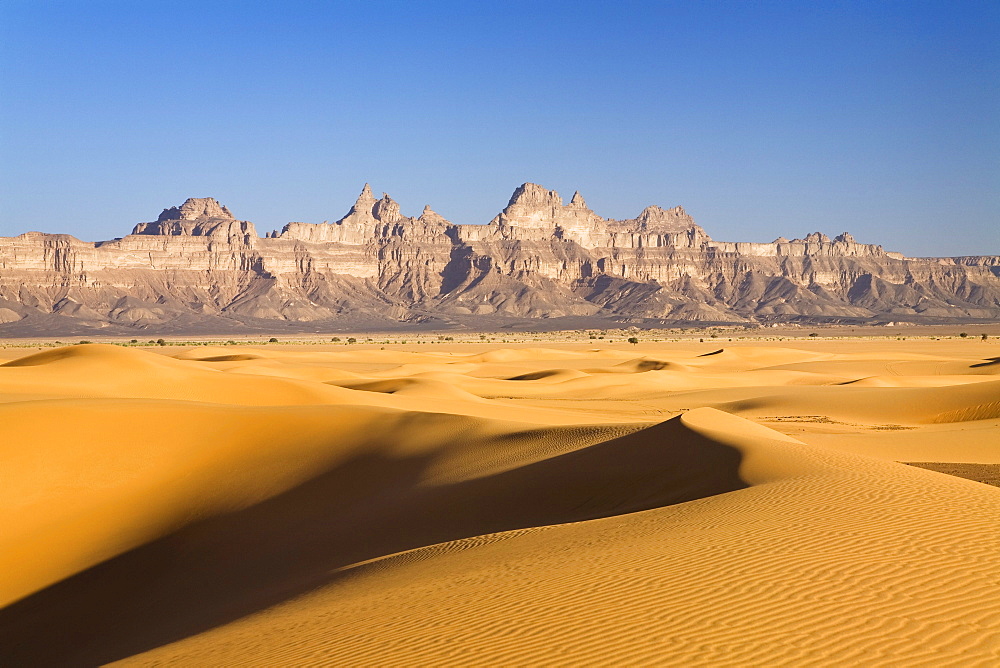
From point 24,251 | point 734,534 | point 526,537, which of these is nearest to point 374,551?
point 526,537

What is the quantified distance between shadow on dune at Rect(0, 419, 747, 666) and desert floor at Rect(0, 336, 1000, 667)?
2.4 inches

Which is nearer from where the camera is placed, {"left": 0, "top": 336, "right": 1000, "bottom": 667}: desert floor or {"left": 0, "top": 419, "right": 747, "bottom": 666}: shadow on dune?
{"left": 0, "top": 336, "right": 1000, "bottom": 667}: desert floor

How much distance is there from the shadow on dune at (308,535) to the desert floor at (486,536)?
61 mm

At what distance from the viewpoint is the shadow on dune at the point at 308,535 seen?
1155 cm

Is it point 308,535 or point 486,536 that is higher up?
point 486,536

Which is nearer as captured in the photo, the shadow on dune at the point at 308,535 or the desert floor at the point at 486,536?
the desert floor at the point at 486,536

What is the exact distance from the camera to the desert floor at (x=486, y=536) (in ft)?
22.2

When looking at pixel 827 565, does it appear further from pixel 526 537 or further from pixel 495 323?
pixel 495 323

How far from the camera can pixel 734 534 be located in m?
9.22

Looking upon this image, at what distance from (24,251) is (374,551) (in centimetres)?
19971

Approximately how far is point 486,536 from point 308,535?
4.37 metres

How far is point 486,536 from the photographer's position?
37.6 feet

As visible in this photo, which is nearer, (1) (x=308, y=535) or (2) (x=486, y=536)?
(2) (x=486, y=536)

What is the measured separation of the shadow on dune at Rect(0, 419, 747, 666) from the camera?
37.9ft
